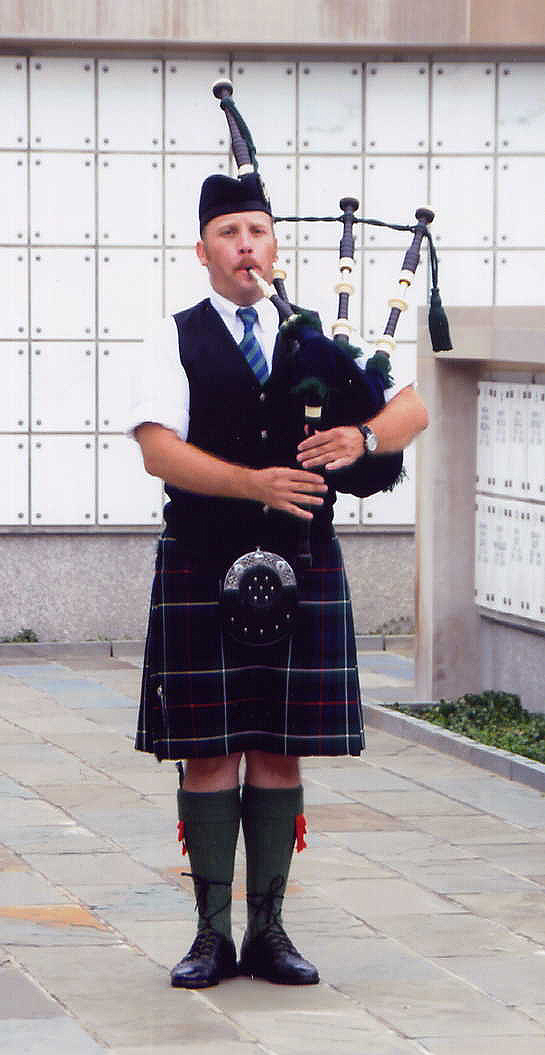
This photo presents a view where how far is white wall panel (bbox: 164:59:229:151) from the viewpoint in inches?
453

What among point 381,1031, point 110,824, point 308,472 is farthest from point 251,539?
point 110,824

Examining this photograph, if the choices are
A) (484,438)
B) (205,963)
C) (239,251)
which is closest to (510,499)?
(484,438)

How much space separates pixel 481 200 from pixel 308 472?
23.8ft

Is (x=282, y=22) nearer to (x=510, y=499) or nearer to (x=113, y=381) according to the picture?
(x=113, y=381)

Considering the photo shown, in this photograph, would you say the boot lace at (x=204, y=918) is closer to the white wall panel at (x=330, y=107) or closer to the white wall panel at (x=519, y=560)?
the white wall panel at (x=519, y=560)

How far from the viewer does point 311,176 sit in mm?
11633

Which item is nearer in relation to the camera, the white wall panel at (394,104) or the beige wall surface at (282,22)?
the beige wall surface at (282,22)

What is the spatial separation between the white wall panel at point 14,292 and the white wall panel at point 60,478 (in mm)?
608

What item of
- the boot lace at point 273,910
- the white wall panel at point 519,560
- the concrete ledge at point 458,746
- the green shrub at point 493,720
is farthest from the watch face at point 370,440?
the white wall panel at point 519,560

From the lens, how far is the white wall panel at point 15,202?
11.4 meters

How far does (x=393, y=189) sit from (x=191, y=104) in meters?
1.19

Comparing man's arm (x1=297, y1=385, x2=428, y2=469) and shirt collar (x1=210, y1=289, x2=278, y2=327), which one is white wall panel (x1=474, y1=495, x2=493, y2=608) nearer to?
man's arm (x1=297, y1=385, x2=428, y2=469)

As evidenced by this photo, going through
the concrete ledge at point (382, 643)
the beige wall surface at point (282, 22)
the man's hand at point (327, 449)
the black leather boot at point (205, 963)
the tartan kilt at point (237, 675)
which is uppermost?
the beige wall surface at point (282, 22)

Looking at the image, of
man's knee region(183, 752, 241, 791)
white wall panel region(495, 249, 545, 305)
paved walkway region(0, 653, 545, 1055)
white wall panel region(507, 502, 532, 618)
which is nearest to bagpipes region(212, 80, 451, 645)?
man's knee region(183, 752, 241, 791)
